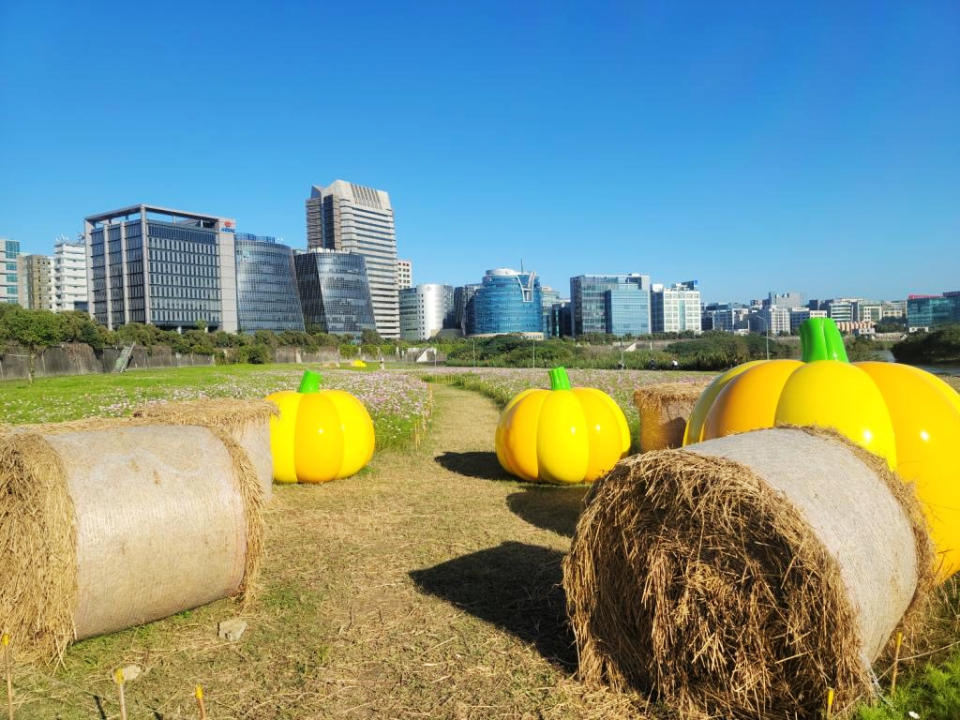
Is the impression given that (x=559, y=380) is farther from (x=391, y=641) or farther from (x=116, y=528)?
(x=116, y=528)

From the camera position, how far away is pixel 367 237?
633ft

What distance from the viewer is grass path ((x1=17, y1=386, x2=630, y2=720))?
4.09 m

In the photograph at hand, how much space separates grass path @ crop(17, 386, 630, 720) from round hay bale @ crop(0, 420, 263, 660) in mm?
298

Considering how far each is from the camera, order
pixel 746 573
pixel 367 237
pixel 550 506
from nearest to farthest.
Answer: pixel 746 573, pixel 550 506, pixel 367 237

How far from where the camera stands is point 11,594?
4.65 m

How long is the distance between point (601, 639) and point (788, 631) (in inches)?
48.5

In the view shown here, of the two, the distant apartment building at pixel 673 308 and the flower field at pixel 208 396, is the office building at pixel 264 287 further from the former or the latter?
the flower field at pixel 208 396

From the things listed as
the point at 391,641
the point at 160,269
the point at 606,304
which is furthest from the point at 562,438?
the point at 606,304

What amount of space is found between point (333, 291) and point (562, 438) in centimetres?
14849

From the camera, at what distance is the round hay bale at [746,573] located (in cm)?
355

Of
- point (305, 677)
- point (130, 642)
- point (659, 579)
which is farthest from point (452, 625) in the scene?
point (130, 642)

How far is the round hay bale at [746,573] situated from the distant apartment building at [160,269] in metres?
135

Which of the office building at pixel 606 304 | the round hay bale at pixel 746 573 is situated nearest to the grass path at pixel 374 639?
the round hay bale at pixel 746 573

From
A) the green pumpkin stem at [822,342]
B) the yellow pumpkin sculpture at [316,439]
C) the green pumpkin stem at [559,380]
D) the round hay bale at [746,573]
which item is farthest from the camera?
the green pumpkin stem at [559,380]
